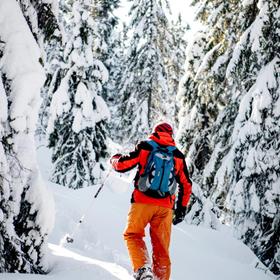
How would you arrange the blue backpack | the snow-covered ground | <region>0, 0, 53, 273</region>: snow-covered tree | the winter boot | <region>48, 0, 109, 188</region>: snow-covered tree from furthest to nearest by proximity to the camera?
1. <region>48, 0, 109, 188</region>: snow-covered tree
2. the blue backpack
3. the snow-covered ground
4. the winter boot
5. <region>0, 0, 53, 273</region>: snow-covered tree

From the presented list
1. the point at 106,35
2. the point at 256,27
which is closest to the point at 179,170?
the point at 256,27

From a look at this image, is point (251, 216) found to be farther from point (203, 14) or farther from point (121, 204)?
point (203, 14)

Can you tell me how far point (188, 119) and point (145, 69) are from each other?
7454 millimetres

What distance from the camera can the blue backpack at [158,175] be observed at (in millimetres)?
5258

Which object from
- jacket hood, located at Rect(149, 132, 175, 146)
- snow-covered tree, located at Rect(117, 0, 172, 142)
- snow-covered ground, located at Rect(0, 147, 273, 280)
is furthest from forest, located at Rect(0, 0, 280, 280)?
snow-covered tree, located at Rect(117, 0, 172, 142)

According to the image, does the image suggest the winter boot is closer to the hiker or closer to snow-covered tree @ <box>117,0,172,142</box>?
the hiker

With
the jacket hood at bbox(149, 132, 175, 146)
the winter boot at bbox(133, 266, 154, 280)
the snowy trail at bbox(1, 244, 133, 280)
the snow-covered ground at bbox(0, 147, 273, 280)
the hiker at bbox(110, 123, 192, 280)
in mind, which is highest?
the jacket hood at bbox(149, 132, 175, 146)

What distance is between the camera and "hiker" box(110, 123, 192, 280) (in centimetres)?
525

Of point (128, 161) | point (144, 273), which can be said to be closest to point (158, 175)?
point (128, 161)

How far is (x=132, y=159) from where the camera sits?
5.35 m

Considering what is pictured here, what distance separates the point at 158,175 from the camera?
5262mm

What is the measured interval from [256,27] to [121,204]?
252 inches

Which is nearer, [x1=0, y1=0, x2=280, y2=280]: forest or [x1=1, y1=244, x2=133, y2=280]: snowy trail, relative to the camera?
[x1=0, y1=0, x2=280, y2=280]: forest

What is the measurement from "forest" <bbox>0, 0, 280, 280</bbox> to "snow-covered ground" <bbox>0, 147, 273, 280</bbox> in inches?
20.6
